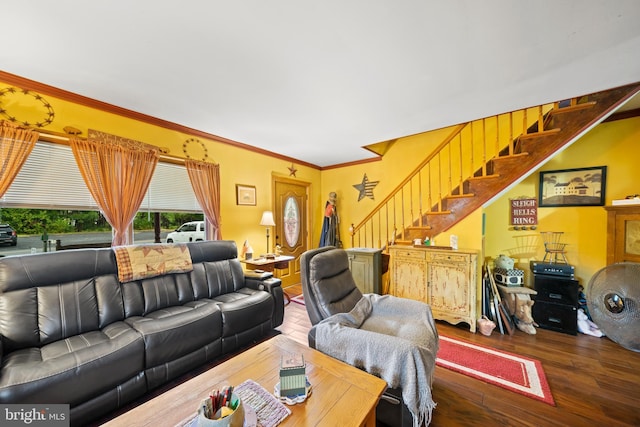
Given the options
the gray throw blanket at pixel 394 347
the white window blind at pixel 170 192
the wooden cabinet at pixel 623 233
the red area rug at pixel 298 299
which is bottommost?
the red area rug at pixel 298 299

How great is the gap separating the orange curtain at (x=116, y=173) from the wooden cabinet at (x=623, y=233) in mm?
5255

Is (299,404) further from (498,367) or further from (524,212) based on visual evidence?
(524,212)

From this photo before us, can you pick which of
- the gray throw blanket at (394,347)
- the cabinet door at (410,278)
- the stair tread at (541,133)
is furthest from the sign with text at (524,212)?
the gray throw blanket at (394,347)

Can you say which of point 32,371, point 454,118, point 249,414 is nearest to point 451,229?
point 454,118

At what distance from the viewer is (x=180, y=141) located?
117 inches

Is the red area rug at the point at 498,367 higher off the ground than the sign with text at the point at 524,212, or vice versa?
the sign with text at the point at 524,212

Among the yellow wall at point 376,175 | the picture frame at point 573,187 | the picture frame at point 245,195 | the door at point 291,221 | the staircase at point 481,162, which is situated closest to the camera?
the staircase at point 481,162

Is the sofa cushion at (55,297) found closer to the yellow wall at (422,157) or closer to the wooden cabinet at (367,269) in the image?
the yellow wall at (422,157)

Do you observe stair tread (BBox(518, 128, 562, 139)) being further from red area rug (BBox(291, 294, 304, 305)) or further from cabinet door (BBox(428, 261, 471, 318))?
red area rug (BBox(291, 294, 304, 305))

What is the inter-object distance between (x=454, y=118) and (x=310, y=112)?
170cm

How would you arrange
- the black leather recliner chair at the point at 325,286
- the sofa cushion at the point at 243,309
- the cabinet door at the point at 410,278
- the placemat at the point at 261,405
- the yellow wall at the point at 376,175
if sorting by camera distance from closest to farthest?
1. the placemat at the point at 261,405
2. the black leather recliner chair at the point at 325,286
3. the sofa cushion at the point at 243,309
4. the cabinet door at the point at 410,278
5. the yellow wall at the point at 376,175

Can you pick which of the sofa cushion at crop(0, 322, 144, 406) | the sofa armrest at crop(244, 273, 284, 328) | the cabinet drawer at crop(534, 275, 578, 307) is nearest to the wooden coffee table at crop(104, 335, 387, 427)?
the sofa cushion at crop(0, 322, 144, 406)

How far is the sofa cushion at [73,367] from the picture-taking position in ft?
4.08

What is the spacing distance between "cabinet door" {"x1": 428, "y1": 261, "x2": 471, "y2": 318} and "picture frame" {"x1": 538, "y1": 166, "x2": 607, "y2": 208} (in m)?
1.57
